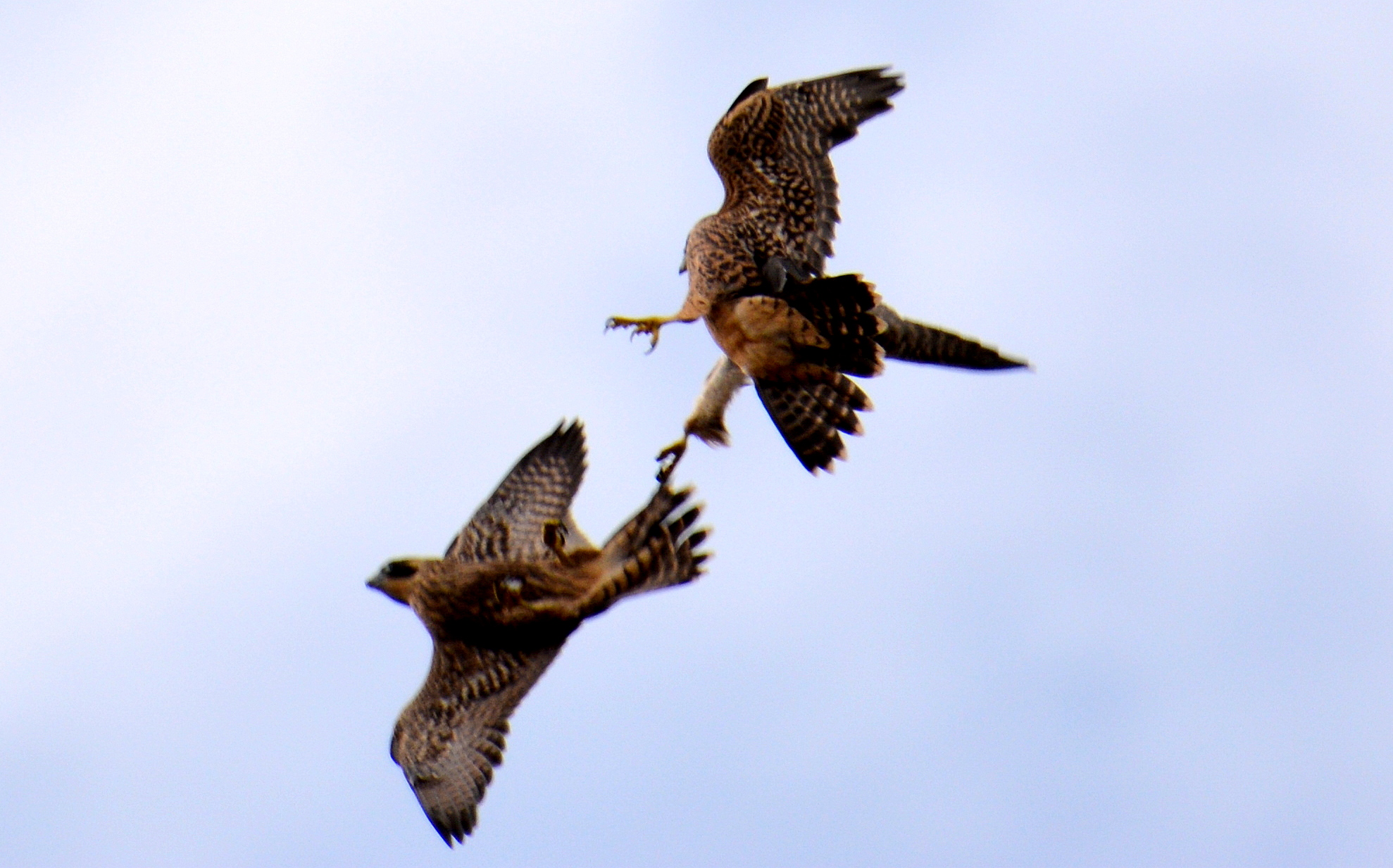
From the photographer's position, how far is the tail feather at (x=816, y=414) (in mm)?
8492

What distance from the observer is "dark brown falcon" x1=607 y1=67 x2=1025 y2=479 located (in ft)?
27.4

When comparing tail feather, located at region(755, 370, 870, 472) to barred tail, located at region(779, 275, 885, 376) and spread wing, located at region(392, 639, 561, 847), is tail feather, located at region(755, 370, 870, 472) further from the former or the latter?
spread wing, located at region(392, 639, 561, 847)

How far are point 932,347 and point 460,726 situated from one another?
3.12m

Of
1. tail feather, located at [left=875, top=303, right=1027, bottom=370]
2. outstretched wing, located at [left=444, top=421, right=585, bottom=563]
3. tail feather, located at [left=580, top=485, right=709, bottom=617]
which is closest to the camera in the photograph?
tail feather, located at [left=580, top=485, right=709, bottom=617]

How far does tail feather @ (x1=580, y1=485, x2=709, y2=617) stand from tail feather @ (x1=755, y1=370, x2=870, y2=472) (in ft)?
2.13

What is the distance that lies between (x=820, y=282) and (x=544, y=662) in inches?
91.7

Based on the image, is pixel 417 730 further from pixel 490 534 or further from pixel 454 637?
pixel 490 534

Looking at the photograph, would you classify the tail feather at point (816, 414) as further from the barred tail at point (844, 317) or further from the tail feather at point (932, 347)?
the tail feather at point (932, 347)

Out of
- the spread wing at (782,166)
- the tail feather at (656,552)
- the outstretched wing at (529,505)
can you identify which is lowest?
the tail feather at (656,552)

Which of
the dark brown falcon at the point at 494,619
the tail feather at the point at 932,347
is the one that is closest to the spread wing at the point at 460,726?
the dark brown falcon at the point at 494,619

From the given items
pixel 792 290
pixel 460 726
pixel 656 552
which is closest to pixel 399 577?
pixel 460 726

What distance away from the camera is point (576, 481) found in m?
9.93

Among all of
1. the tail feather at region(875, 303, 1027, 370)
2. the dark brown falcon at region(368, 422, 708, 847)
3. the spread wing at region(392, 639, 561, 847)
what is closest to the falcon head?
the dark brown falcon at region(368, 422, 708, 847)

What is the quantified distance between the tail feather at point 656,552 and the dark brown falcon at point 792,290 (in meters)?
0.43
